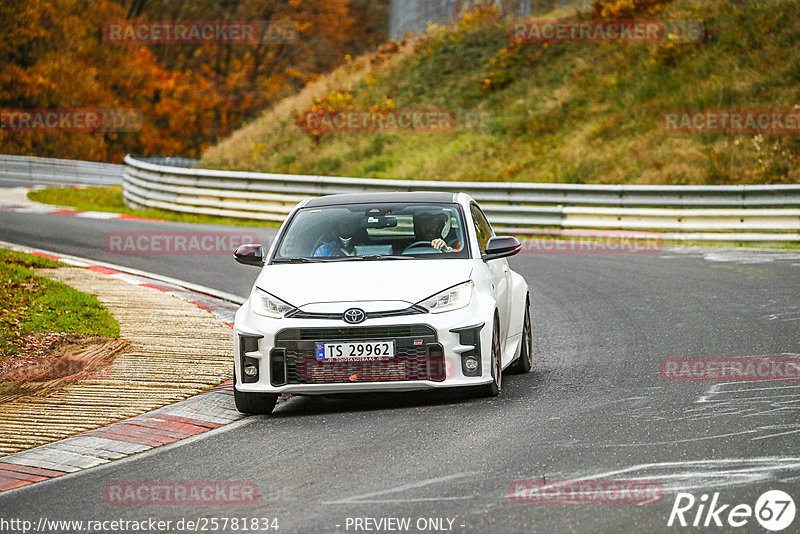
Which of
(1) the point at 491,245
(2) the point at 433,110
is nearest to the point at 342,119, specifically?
(2) the point at 433,110

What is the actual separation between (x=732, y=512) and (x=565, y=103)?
92.1 ft

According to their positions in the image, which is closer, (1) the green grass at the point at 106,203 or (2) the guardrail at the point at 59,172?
(1) the green grass at the point at 106,203

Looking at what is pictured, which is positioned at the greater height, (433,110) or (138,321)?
(433,110)

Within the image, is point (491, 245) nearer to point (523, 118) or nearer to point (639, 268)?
point (639, 268)

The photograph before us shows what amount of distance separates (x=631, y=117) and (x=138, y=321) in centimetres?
2042

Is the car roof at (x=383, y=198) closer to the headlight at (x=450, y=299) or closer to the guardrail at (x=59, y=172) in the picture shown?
the headlight at (x=450, y=299)

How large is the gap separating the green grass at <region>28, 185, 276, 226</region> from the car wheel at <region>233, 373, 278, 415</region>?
1687 centimetres

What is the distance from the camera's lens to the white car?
805cm

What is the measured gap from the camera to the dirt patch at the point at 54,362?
918 centimetres

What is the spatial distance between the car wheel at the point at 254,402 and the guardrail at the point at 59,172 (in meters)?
34.6

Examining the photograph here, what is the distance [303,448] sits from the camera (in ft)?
23.7
